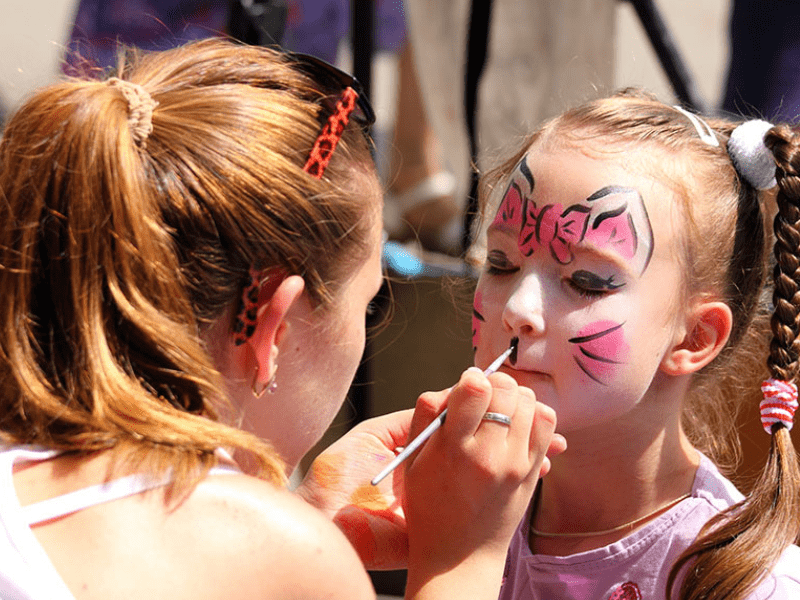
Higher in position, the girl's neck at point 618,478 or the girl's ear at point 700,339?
the girl's ear at point 700,339

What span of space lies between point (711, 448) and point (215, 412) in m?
0.88

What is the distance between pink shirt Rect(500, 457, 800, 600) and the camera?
1.26m

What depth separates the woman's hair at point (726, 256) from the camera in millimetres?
1184

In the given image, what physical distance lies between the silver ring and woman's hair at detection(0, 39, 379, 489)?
8.7 inches

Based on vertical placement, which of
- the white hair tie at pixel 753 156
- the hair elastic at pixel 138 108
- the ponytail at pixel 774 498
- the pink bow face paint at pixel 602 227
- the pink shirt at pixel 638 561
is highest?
the hair elastic at pixel 138 108

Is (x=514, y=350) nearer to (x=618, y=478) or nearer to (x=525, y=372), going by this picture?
(x=525, y=372)

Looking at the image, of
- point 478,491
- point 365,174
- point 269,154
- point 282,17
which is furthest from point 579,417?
point 282,17

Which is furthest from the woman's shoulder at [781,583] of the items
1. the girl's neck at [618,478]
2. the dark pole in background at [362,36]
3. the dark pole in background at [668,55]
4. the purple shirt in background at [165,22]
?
the purple shirt in background at [165,22]

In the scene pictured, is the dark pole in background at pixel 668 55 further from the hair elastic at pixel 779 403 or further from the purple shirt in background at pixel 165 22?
the hair elastic at pixel 779 403

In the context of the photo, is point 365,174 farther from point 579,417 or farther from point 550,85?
point 550,85

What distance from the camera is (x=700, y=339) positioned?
1.31m

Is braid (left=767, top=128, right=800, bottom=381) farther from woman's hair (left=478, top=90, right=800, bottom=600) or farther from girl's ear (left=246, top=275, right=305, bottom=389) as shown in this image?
girl's ear (left=246, top=275, right=305, bottom=389)

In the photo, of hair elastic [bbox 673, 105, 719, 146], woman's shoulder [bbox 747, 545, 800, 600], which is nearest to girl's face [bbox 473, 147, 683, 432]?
hair elastic [bbox 673, 105, 719, 146]

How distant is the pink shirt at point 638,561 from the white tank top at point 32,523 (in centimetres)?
60
